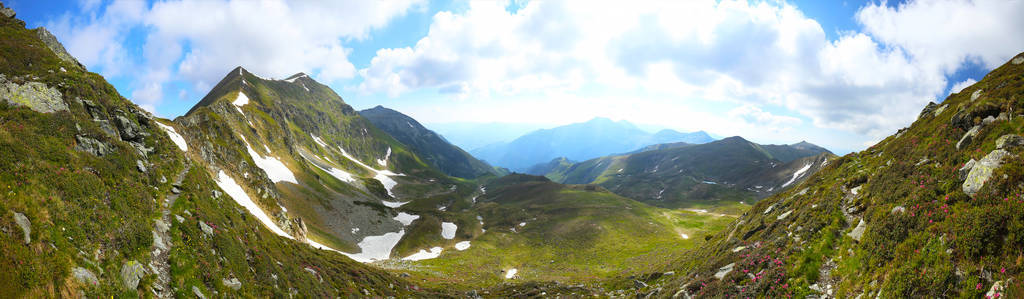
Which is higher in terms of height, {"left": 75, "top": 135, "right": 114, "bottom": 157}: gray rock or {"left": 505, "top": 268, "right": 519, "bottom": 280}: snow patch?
{"left": 75, "top": 135, "right": 114, "bottom": 157}: gray rock

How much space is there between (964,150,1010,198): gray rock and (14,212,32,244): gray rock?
3610 cm

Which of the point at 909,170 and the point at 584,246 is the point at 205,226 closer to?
the point at 909,170

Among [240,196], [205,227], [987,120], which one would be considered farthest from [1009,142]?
[240,196]

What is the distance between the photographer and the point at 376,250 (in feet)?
260

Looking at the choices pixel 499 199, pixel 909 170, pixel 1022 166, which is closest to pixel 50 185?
pixel 1022 166

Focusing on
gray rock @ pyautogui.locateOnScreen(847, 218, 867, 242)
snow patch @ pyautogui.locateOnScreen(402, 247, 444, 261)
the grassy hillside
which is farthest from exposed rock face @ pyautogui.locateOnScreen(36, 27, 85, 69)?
gray rock @ pyautogui.locateOnScreen(847, 218, 867, 242)

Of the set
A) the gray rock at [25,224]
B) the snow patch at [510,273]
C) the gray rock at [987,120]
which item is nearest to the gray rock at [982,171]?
the gray rock at [987,120]

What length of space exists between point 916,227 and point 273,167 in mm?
123141

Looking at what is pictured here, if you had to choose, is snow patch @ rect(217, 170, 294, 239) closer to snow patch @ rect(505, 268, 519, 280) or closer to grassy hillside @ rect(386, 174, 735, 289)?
grassy hillside @ rect(386, 174, 735, 289)

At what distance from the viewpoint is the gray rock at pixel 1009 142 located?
1416 cm

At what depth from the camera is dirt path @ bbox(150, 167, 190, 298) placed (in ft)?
51.9

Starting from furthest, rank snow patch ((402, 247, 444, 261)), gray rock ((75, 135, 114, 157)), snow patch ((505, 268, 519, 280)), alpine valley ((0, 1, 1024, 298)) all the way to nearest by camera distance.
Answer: snow patch ((402, 247, 444, 261)) → snow patch ((505, 268, 519, 280)) → gray rock ((75, 135, 114, 157)) → alpine valley ((0, 1, 1024, 298))

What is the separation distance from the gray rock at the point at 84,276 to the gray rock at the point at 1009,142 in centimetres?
3768

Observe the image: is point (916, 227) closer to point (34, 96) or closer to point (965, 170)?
point (965, 170)
